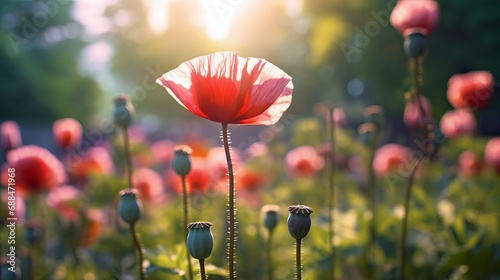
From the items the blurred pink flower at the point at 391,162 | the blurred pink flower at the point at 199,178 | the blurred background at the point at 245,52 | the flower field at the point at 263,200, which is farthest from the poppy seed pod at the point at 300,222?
the blurred background at the point at 245,52

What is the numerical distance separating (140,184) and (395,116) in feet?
42.5

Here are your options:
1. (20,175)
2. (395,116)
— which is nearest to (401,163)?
(20,175)

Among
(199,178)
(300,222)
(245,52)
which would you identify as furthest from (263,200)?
(245,52)

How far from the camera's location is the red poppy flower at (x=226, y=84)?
98cm

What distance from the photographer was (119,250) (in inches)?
84.3

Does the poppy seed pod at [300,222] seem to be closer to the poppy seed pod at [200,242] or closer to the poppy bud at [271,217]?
the poppy seed pod at [200,242]

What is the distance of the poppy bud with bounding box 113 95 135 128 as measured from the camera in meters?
1.47

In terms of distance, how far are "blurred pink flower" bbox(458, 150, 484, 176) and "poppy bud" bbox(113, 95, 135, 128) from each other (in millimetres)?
2033

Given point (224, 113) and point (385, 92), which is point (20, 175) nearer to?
point (224, 113)

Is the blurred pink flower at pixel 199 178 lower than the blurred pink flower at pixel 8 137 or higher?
lower

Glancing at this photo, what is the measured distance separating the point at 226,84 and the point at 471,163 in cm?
225

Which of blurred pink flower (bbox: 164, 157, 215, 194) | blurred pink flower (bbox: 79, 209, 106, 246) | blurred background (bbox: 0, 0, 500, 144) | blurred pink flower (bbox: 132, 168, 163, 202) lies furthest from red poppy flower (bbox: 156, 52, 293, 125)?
blurred background (bbox: 0, 0, 500, 144)

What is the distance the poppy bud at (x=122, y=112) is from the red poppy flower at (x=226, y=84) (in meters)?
0.49

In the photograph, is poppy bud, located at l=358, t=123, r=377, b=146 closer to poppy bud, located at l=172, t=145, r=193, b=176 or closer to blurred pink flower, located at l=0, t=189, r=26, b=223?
poppy bud, located at l=172, t=145, r=193, b=176
